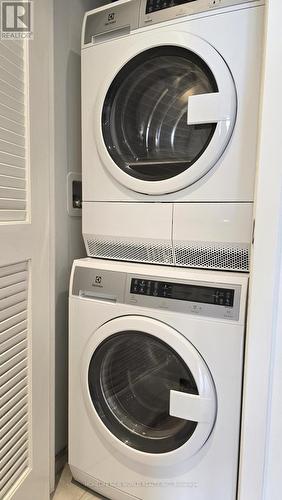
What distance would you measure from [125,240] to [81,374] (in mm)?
499

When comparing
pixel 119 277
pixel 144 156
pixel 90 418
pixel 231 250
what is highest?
pixel 144 156

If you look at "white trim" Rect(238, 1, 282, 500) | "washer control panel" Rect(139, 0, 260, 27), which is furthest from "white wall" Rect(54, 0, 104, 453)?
"white trim" Rect(238, 1, 282, 500)

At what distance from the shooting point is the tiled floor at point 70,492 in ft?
4.15

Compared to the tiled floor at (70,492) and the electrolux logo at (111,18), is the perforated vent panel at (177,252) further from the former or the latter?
the tiled floor at (70,492)

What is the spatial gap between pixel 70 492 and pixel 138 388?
19.8 inches

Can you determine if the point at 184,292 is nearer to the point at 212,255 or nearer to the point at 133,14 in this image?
the point at 212,255

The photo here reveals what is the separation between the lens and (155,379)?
3.84ft

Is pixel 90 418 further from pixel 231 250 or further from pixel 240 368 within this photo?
pixel 231 250

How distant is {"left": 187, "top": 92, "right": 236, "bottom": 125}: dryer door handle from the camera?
96cm

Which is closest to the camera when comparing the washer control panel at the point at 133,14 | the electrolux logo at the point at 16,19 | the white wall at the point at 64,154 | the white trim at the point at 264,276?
the white trim at the point at 264,276

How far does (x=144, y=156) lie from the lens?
1182 millimetres

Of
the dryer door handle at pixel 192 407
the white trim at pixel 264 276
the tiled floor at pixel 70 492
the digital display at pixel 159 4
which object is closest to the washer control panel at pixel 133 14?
the digital display at pixel 159 4

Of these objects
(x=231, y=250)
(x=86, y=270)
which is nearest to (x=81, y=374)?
(x=86, y=270)

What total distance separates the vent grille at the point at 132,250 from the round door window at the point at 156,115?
221 millimetres
